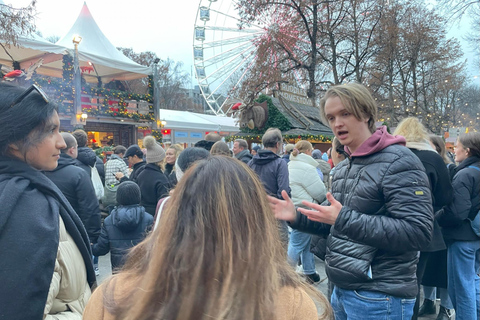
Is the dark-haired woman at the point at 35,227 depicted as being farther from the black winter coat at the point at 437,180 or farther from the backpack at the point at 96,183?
the backpack at the point at 96,183

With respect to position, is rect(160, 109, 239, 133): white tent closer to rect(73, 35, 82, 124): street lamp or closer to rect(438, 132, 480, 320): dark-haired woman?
rect(73, 35, 82, 124): street lamp

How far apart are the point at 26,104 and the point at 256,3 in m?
16.3

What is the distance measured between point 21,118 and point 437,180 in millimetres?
2837

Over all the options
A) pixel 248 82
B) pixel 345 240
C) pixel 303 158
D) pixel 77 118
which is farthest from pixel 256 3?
pixel 345 240

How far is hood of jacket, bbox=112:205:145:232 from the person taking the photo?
3.46 meters

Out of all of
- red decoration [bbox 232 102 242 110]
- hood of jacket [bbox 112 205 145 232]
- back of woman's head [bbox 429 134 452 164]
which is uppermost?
red decoration [bbox 232 102 242 110]

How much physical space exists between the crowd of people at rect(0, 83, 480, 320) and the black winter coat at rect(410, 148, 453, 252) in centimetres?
1

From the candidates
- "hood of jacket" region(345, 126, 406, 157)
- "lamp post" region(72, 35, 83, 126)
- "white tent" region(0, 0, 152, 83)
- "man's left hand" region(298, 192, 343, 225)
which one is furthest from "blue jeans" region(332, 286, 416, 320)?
"white tent" region(0, 0, 152, 83)

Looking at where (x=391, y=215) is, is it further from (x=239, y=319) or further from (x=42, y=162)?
(x=42, y=162)

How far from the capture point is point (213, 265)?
2.62ft

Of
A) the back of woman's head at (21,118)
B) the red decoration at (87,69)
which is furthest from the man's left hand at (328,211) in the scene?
the red decoration at (87,69)

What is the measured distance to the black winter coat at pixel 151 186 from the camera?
433cm

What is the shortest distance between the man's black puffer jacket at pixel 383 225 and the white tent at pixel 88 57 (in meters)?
16.6

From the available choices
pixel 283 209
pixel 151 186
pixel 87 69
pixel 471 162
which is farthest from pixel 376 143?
pixel 87 69
